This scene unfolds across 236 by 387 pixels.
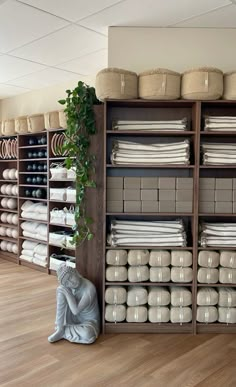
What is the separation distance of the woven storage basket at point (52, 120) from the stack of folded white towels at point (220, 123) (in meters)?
2.31

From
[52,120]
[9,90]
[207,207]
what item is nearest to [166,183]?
[207,207]

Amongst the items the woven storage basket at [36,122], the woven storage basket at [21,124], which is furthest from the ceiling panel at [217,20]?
the woven storage basket at [21,124]

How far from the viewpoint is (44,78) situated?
4691mm

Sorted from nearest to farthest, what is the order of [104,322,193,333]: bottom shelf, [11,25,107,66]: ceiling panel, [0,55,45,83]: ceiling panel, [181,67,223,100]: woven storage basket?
[181,67,223,100]: woven storage basket → [104,322,193,333]: bottom shelf → [11,25,107,66]: ceiling panel → [0,55,45,83]: ceiling panel

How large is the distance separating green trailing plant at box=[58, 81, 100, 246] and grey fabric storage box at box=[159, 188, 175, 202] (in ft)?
1.94

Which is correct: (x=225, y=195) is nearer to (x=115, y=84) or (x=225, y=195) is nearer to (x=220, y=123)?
(x=220, y=123)

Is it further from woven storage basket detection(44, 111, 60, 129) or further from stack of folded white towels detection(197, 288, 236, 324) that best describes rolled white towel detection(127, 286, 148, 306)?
woven storage basket detection(44, 111, 60, 129)

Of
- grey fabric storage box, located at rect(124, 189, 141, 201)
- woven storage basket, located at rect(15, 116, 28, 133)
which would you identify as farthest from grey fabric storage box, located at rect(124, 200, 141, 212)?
woven storage basket, located at rect(15, 116, 28, 133)

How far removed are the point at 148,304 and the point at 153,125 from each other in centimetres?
159

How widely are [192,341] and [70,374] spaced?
109 cm

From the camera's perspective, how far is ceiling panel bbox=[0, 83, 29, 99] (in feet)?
17.0

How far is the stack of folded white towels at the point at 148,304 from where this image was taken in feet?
9.56

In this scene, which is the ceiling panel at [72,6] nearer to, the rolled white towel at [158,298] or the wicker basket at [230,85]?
the wicker basket at [230,85]

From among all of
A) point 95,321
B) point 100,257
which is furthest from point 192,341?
point 100,257
